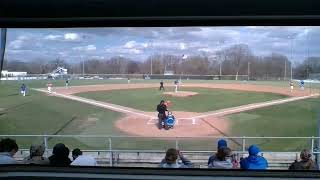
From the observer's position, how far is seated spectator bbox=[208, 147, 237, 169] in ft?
10.3

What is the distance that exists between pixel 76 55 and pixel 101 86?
55 cm

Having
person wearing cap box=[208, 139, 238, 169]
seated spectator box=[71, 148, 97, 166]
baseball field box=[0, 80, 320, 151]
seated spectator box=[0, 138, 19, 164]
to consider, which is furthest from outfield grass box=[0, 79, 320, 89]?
person wearing cap box=[208, 139, 238, 169]

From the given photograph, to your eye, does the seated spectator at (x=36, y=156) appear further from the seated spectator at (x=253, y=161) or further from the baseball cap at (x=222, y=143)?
the seated spectator at (x=253, y=161)

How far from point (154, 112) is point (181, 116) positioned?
24cm

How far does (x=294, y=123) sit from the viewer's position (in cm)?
365

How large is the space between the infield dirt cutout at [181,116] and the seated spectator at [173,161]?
20 cm

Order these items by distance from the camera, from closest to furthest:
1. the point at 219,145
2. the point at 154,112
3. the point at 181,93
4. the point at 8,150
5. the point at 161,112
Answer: the point at 8,150, the point at 219,145, the point at 161,112, the point at 154,112, the point at 181,93

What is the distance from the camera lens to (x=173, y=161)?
318 centimetres

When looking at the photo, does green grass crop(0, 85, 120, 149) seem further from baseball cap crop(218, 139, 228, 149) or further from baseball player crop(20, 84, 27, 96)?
baseball cap crop(218, 139, 228, 149)

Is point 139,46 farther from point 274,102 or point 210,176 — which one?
point 274,102

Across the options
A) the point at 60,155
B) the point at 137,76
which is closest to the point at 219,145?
the point at 137,76

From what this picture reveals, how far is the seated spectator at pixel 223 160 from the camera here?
3141mm

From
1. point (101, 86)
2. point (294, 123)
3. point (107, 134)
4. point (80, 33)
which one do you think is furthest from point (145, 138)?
point (294, 123)

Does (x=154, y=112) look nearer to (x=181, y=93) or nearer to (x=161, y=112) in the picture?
(x=161, y=112)
